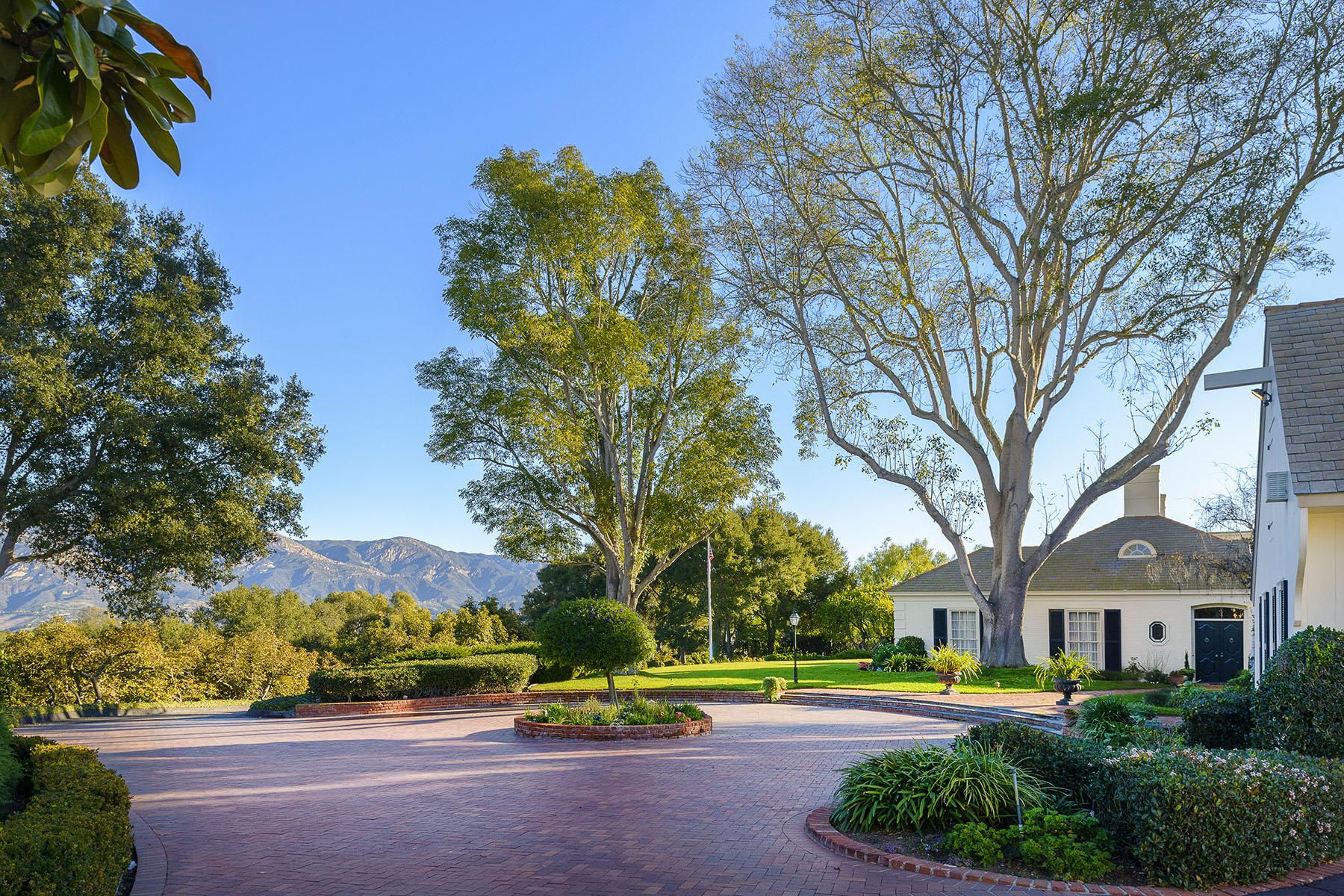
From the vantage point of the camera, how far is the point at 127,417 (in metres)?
17.7

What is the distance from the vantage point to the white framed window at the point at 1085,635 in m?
27.7

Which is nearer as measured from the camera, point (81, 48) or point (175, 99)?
point (81, 48)

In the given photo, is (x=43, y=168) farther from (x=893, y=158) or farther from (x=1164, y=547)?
(x=1164, y=547)

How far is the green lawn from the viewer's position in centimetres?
2223

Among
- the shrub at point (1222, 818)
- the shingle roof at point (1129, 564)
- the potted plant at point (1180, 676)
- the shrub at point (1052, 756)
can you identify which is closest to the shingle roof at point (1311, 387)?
the shrub at point (1222, 818)

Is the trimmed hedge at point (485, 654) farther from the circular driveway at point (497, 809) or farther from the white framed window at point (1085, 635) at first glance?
the white framed window at point (1085, 635)

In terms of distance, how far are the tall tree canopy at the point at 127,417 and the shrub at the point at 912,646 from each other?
19.1 meters

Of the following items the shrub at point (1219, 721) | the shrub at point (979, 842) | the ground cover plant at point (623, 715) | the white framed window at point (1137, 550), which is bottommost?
the ground cover plant at point (623, 715)

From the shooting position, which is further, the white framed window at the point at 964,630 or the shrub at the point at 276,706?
the white framed window at the point at 964,630

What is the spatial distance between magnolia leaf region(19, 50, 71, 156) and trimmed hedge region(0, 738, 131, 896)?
461 cm

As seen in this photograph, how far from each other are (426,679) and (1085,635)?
1969cm

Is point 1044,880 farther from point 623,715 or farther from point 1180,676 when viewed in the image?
point 1180,676

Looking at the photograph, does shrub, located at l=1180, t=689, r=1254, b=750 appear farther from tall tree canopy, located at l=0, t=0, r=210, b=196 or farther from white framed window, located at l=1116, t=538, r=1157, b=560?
white framed window, located at l=1116, t=538, r=1157, b=560

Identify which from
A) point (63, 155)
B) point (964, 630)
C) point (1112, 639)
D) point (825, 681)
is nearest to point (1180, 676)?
point (1112, 639)
